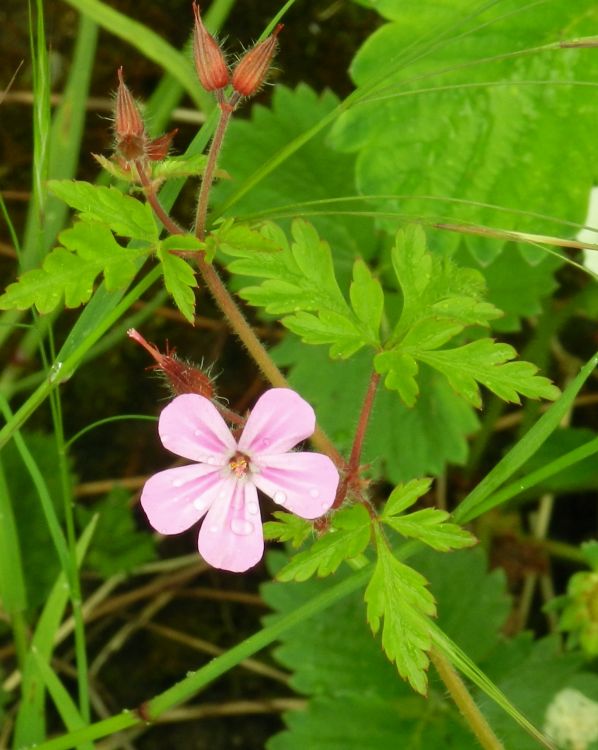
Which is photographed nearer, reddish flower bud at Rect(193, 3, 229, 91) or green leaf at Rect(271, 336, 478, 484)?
reddish flower bud at Rect(193, 3, 229, 91)

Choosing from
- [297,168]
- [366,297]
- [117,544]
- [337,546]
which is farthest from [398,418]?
[337,546]

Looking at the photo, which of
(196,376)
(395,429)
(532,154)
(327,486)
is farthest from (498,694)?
(532,154)

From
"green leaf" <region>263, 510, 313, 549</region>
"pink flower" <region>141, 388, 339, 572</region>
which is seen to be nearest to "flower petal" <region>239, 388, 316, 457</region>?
"pink flower" <region>141, 388, 339, 572</region>

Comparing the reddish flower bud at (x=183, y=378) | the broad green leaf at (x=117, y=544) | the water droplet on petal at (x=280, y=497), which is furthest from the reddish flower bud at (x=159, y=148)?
the broad green leaf at (x=117, y=544)

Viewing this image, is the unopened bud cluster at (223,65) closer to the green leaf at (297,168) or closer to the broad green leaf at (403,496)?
the broad green leaf at (403,496)

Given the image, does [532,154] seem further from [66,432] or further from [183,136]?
[66,432]

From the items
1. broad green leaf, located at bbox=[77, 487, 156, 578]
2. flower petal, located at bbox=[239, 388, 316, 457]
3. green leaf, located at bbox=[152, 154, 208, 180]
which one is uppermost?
green leaf, located at bbox=[152, 154, 208, 180]

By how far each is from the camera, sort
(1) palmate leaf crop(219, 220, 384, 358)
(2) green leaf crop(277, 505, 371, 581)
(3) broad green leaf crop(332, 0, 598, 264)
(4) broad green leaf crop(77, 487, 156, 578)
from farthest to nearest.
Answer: (4) broad green leaf crop(77, 487, 156, 578) → (3) broad green leaf crop(332, 0, 598, 264) → (1) palmate leaf crop(219, 220, 384, 358) → (2) green leaf crop(277, 505, 371, 581)

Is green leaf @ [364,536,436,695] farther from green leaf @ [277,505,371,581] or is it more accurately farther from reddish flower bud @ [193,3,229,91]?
reddish flower bud @ [193,3,229,91]
